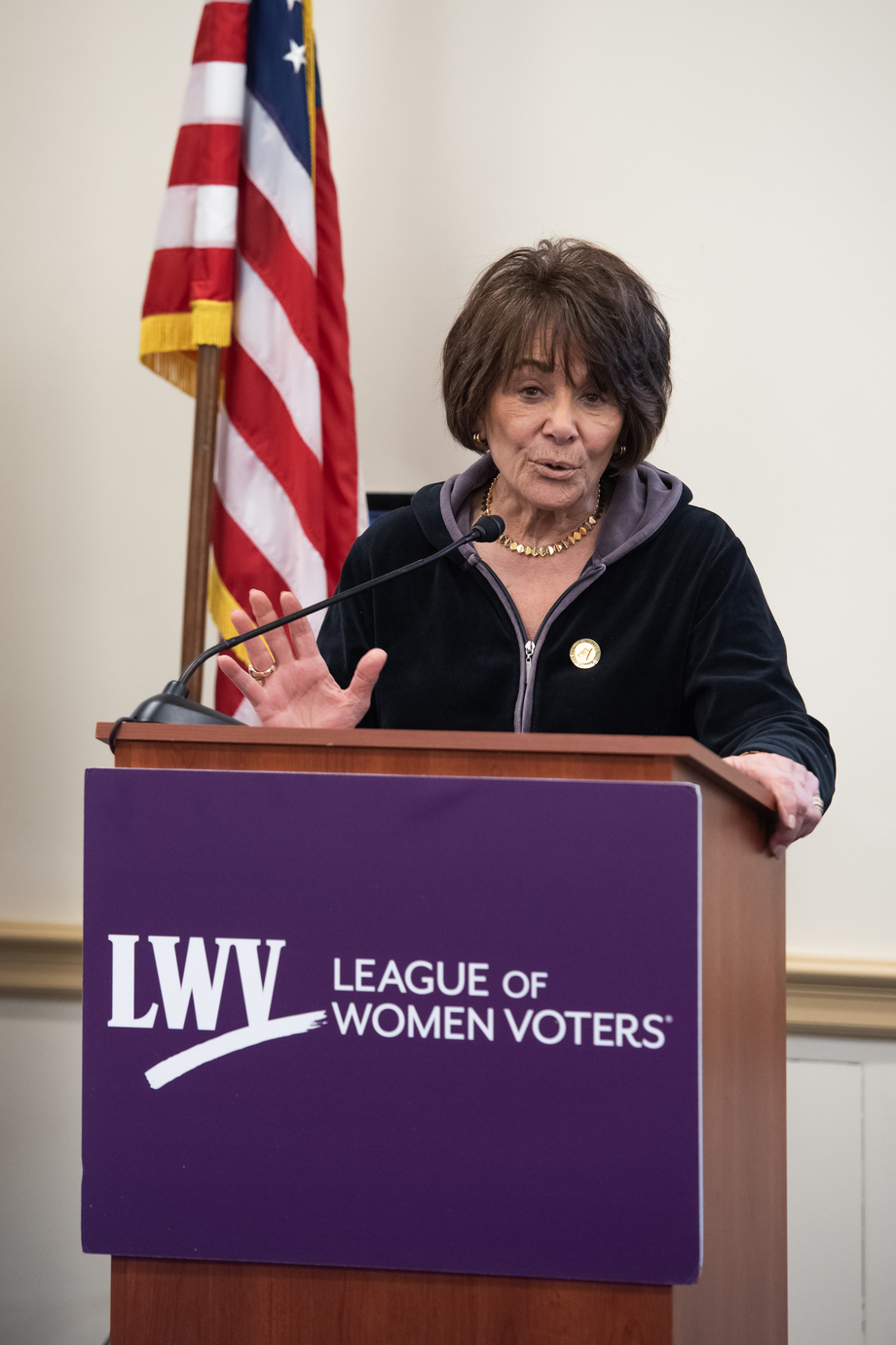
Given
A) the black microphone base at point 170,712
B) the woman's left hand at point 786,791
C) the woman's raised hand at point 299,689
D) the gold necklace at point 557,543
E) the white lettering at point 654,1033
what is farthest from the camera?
the gold necklace at point 557,543

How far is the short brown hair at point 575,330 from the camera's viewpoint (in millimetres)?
1416

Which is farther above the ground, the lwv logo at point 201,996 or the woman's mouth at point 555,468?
the woman's mouth at point 555,468

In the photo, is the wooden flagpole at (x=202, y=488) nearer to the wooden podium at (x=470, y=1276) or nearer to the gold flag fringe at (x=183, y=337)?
the gold flag fringe at (x=183, y=337)

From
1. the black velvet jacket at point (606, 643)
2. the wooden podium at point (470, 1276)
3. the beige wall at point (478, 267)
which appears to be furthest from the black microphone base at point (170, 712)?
the beige wall at point (478, 267)

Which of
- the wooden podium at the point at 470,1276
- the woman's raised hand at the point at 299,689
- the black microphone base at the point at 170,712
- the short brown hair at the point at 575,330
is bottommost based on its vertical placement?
the wooden podium at the point at 470,1276

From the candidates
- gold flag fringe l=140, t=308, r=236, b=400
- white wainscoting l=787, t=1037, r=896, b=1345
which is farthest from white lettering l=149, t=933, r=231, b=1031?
white wainscoting l=787, t=1037, r=896, b=1345

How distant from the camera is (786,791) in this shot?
1045 mm

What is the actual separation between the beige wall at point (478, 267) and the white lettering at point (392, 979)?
158 centimetres

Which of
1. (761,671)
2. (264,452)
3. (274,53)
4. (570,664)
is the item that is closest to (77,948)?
(264,452)

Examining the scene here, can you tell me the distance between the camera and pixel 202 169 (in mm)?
2150

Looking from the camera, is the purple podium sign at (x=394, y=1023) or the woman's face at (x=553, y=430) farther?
the woman's face at (x=553, y=430)

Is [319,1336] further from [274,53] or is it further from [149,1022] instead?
[274,53]

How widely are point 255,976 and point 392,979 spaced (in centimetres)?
10

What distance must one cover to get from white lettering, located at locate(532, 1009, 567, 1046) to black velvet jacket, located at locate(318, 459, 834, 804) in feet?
2.12
